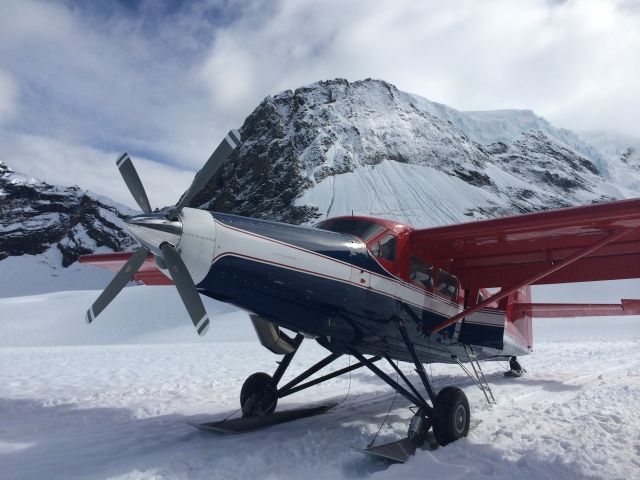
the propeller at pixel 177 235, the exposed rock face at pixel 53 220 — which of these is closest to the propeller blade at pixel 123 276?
the propeller at pixel 177 235

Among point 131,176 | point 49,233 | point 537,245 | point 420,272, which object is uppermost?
point 49,233

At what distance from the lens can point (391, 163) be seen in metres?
91.8

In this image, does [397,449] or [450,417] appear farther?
[450,417]

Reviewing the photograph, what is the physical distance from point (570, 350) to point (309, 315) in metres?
14.9

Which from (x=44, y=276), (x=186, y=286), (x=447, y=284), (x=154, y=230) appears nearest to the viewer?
(x=154, y=230)

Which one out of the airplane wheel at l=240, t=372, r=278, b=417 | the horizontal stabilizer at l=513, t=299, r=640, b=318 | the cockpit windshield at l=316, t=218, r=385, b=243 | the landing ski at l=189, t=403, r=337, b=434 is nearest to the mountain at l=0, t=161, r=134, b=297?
the airplane wheel at l=240, t=372, r=278, b=417

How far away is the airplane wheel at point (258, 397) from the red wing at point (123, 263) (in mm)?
3056

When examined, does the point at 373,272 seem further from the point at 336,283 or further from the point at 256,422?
the point at 256,422

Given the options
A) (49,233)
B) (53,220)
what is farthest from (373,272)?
(53,220)

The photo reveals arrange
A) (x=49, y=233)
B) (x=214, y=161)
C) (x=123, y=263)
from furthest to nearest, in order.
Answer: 1. (x=49, y=233)
2. (x=123, y=263)
3. (x=214, y=161)

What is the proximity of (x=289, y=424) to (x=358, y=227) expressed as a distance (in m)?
3.41

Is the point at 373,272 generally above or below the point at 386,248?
below

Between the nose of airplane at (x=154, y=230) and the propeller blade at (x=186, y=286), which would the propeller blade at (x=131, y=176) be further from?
the propeller blade at (x=186, y=286)

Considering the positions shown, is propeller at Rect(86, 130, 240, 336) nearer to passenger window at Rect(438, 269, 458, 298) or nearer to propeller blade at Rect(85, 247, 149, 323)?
propeller blade at Rect(85, 247, 149, 323)
